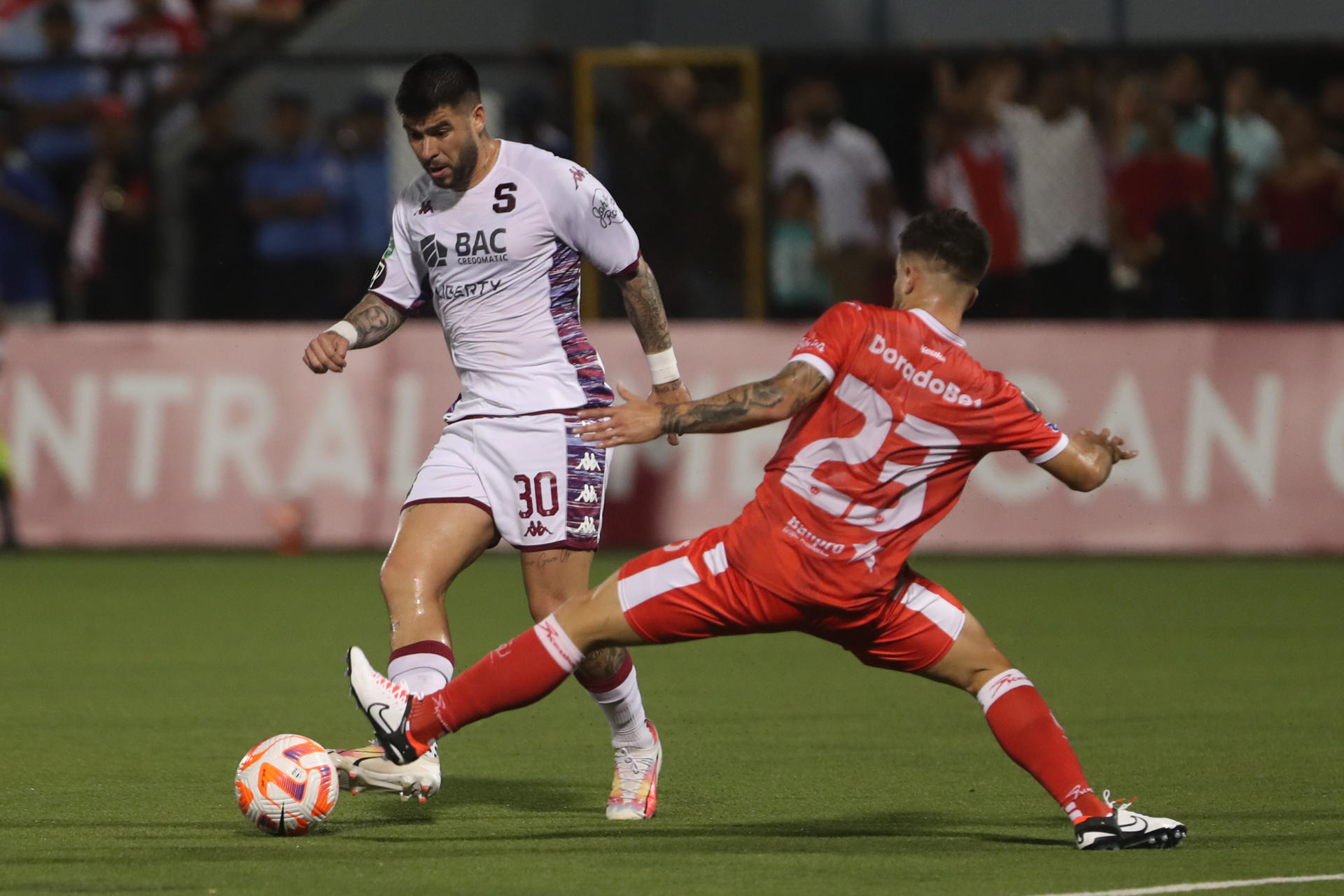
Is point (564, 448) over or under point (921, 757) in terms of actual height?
over

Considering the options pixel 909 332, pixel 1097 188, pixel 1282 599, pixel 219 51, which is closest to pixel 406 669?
pixel 909 332

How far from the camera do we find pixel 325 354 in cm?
676

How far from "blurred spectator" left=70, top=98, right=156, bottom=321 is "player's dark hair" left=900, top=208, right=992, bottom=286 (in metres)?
11.8

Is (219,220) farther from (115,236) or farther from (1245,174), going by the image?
(1245,174)

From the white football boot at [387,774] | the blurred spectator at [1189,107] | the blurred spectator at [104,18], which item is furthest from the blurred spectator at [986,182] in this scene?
the white football boot at [387,774]

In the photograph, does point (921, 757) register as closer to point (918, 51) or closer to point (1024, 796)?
point (1024, 796)

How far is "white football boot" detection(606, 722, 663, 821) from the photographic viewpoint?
6.85 metres

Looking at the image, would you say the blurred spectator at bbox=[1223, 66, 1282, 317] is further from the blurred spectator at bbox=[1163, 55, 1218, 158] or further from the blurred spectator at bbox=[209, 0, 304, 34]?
the blurred spectator at bbox=[209, 0, 304, 34]

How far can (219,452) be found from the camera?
15234mm

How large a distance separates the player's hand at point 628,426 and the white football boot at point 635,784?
1344 mm

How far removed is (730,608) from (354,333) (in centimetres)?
167

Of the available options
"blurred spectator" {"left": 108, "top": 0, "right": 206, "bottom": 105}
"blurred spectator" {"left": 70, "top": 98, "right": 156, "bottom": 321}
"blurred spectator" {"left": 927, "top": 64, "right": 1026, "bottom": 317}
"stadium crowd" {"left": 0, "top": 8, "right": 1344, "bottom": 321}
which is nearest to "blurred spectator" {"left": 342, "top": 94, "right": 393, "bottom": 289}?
→ "stadium crowd" {"left": 0, "top": 8, "right": 1344, "bottom": 321}

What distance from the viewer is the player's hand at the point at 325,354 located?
676cm

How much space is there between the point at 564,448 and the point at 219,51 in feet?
45.5
